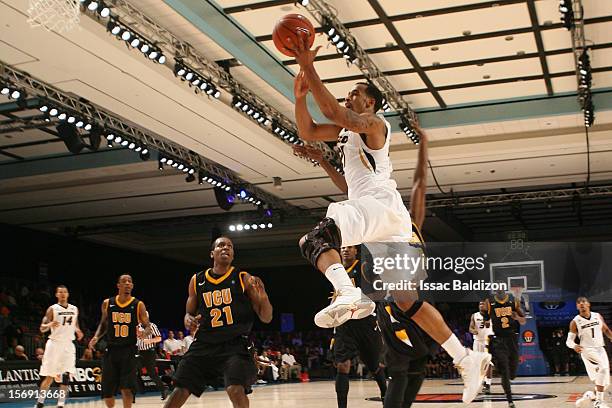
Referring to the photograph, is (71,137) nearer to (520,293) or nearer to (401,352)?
(401,352)

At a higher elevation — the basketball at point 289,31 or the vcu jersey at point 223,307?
the basketball at point 289,31

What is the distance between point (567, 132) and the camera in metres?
17.4

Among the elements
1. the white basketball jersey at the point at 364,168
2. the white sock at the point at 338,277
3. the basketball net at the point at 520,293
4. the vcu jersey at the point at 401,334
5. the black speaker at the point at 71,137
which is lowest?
the vcu jersey at the point at 401,334

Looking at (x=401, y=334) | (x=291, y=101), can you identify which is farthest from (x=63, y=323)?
(x=401, y=334)

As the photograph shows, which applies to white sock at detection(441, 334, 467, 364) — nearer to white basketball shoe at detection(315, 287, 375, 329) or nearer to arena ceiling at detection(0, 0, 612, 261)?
white basketball shoe at detection(315, 287, 375, 329)

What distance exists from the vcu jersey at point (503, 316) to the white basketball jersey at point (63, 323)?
21.4 ft

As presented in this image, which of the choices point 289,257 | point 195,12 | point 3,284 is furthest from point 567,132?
point 289,257

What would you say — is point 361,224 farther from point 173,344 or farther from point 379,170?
point 173,344

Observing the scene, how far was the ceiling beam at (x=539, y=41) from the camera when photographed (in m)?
12.2

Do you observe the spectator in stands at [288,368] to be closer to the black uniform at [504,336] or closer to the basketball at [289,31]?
the black uniform at [504,336]

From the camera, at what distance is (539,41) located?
13461mm

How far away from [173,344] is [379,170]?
18097mm

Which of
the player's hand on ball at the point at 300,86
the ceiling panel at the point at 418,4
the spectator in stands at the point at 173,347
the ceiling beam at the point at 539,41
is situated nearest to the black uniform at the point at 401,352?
the player's hand on ball at the point at 300,86

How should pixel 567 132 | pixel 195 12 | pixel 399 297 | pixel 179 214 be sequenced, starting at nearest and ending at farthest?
pixel 399 297 → pixel 195 12 → pixel 567 132 → pixel 179 214
